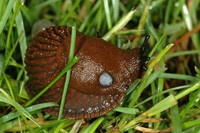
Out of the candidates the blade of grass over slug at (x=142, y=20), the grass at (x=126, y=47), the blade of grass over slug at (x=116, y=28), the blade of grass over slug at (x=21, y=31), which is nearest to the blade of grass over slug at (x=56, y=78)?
the grass at (x=126, y=47)

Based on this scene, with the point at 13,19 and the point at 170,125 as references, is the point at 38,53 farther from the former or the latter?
the point at 170,125

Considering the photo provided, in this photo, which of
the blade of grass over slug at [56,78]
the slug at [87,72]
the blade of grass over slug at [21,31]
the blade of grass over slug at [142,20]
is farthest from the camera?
the blade of grass over slug at [142,20]

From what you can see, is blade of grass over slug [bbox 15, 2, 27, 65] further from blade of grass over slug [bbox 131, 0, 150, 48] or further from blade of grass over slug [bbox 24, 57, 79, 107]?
blade of grass over slug [bbox 131, 0, 150, 48]

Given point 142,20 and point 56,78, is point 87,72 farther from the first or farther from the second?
point 142,20

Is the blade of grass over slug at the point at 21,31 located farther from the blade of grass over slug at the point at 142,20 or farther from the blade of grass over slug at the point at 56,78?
the blade of grass over slug at the point at 142,20

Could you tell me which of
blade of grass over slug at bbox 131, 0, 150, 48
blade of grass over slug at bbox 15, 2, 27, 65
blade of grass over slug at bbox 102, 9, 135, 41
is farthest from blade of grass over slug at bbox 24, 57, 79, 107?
blade of grass over slug at bbox 131, 0, 150, 48

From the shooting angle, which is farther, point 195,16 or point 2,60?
point 195,16

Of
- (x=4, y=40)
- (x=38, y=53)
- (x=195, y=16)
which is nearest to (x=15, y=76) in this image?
(x=4, y=40)

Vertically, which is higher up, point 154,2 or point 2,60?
point 154,2
